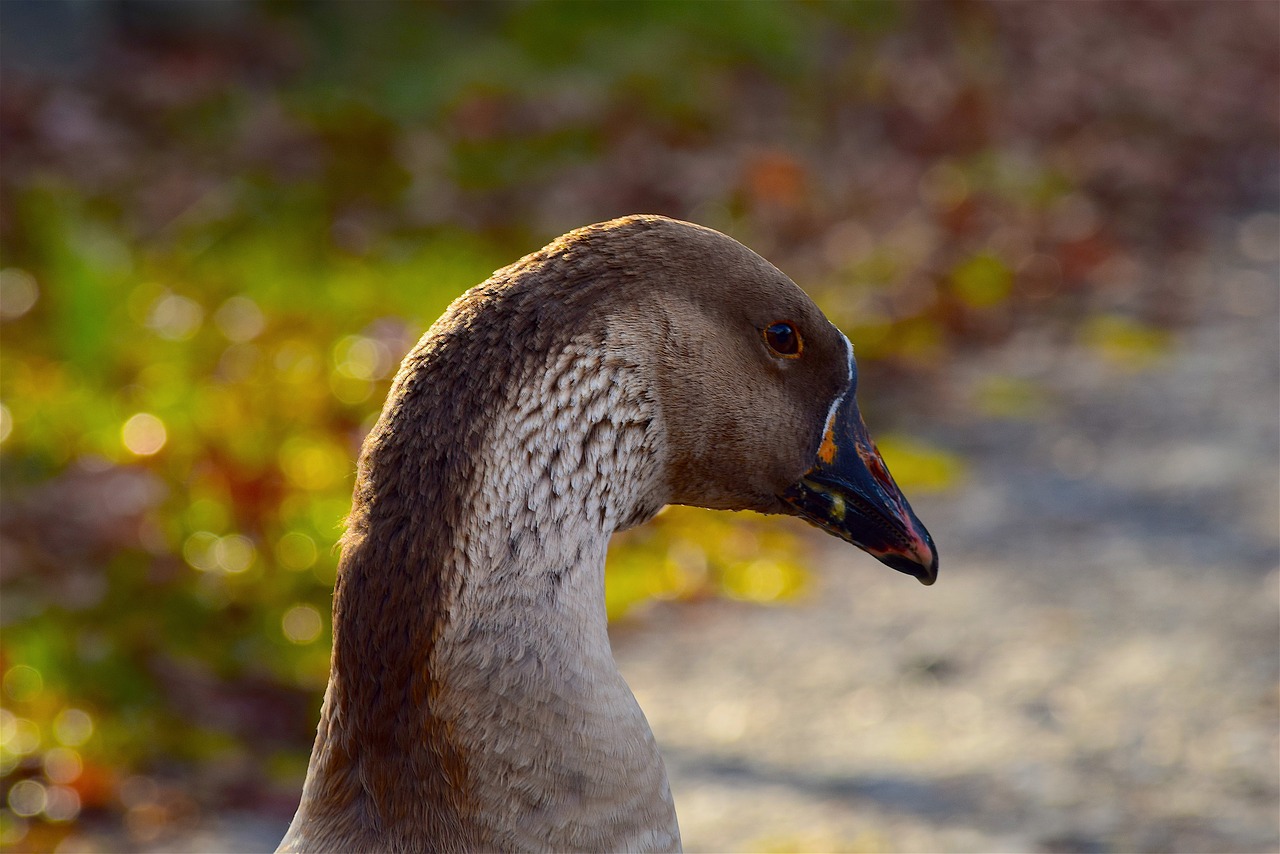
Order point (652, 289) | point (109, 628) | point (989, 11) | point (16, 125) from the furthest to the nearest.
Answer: point (989, 11) → point (16, 125) → point (109, 628) → point (652, 289)

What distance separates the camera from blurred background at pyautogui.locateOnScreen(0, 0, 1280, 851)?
4.18 meters

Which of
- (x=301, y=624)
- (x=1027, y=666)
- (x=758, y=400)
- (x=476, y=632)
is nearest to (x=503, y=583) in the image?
(x=476, y=632)

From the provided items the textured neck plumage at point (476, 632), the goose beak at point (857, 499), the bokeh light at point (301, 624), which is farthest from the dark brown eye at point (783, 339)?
the bokeh light at point (301, 624)

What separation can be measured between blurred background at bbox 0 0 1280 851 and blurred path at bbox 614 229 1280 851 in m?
0.02

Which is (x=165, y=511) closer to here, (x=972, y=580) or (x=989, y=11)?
(x=972, y=580)

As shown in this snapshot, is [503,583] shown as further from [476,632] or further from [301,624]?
[301,624]

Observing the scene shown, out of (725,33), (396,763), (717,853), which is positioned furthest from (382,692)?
(725,33)

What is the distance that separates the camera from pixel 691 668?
479cm

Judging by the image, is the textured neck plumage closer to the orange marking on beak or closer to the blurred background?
the orange marking on beak

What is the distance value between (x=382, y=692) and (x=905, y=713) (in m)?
2.73

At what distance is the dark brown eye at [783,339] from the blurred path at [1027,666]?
1.88 m

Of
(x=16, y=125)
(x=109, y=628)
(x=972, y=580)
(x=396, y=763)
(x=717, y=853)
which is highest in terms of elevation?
(x=16, y=125)

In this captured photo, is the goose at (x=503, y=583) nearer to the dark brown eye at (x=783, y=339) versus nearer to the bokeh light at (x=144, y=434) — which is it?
the dark brown eye at (x=783, y=339)

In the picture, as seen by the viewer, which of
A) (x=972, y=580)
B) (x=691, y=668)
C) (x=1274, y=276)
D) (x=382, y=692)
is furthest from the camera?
(x=1274, y=276)
